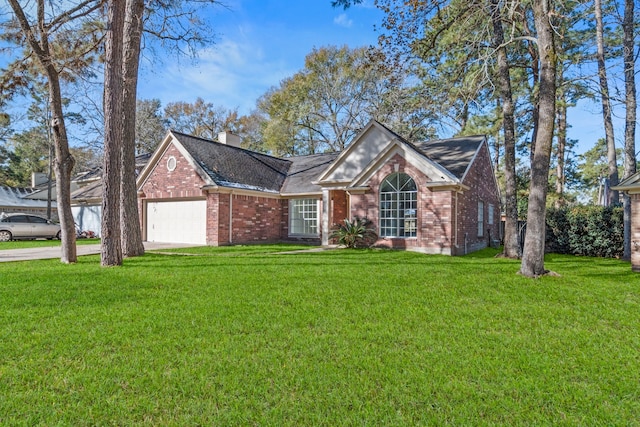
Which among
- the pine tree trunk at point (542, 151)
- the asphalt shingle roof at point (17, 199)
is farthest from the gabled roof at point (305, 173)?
the asphalt shingle roof at point (17, 199)

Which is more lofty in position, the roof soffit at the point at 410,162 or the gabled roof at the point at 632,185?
the roof soffit at the point at 410,162

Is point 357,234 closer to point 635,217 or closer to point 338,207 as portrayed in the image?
point 338,207

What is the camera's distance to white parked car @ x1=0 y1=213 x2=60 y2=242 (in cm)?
1748

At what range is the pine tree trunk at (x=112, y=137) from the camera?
9.07 m

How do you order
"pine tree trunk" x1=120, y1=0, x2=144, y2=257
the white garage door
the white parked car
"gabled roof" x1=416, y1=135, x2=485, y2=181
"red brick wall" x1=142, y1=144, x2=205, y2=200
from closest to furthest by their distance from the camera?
"pine tree trunk" x1=120, y1=0, x2=144, y2=257
"gabled roof" x1=416, y1=135, x2=485, y2=181
"red brick wall" x1=142, y1=144, x2=205, y2=200
the white garage door
the white parked car

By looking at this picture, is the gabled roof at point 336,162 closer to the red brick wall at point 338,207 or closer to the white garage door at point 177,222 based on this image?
the red brick wall at point 338,207

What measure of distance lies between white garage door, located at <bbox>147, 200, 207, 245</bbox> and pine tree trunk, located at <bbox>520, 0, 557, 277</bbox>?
1202 cm

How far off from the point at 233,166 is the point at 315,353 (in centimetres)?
1461

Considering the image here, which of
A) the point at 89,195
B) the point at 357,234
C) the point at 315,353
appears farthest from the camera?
the point at 89,195

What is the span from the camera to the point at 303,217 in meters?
17.9

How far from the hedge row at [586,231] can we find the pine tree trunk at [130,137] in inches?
630

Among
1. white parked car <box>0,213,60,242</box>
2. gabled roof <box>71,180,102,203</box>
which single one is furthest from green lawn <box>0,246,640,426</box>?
gabled roof <box>71,180,102,203</box>

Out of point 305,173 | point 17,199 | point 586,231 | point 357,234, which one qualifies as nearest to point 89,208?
point 305,173

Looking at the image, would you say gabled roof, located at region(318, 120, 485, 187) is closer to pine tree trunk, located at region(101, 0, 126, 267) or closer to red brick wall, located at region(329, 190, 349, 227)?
red brick wall, located at region(329, 190, 349, 227)
